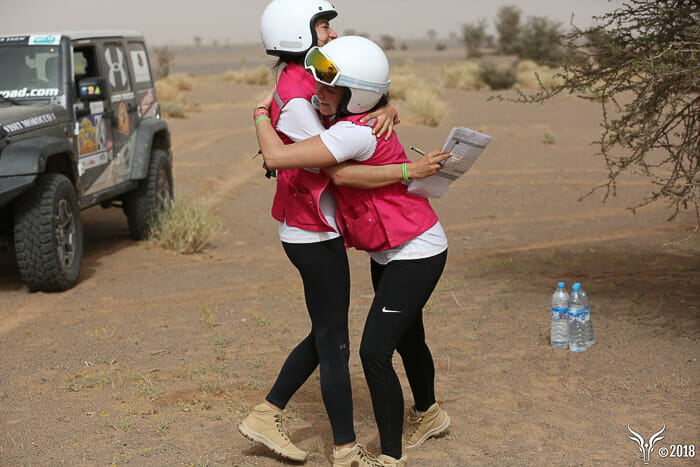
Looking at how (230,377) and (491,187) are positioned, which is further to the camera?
(491,187)

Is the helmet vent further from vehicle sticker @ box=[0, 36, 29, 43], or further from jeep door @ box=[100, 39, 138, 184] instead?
jeep door @ box=[100, 39, 138, 184]

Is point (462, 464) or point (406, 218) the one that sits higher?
point (406, 218)

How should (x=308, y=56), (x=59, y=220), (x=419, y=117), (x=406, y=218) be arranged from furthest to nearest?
1. (x=419, y=117)
2. (x=59, y=220)
3. (x=406, y=218)
4. (x=308, y=56)

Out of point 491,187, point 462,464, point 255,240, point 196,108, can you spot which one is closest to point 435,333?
point 462,464

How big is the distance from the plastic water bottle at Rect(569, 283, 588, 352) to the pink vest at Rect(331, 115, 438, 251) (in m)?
2.44

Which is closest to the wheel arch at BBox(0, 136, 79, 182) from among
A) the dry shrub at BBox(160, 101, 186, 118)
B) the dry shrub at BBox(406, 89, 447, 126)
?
the dry shrub at BBox(406, 89, 447, 126)

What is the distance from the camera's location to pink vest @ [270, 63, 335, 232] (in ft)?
11.2

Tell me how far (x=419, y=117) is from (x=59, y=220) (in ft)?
46.5

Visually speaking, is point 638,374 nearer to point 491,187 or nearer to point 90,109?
point 90,109

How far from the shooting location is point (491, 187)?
43.4 feet

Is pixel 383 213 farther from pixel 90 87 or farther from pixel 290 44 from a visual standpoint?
pixel 90 87

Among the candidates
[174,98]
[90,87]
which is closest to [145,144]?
[90,87]

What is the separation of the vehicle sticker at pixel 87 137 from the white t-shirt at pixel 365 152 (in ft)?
17.0

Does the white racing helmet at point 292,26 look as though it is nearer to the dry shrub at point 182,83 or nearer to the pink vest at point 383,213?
the pink vest at point 383,213
